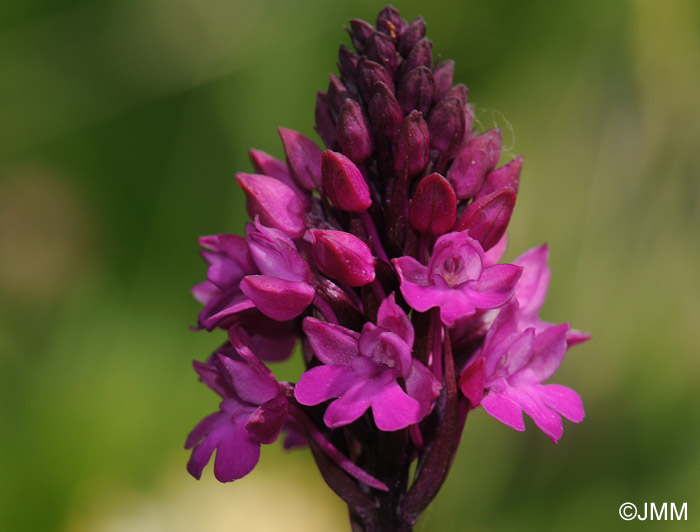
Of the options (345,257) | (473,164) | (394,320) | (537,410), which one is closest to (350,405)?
(394,320)

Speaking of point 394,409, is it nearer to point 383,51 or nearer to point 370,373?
Result: point 370,373

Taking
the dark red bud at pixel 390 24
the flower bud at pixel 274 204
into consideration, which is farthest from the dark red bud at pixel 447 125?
the flower bud at pixel 274 204

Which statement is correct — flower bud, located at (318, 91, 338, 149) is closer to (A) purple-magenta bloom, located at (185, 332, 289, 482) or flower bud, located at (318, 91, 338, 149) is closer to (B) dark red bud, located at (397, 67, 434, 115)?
(B) dark red bud, located at (397, 67, 434, 115)

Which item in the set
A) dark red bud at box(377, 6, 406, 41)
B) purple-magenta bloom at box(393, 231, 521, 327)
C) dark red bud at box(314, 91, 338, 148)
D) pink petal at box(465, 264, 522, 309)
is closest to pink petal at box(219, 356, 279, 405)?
purple-magenta bloom at box(393, 231, 521, 327)

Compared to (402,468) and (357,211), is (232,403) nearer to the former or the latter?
(402,468)

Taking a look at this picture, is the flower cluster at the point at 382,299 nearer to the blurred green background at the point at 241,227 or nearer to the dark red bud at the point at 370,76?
the dark red bud at the point at 370,76

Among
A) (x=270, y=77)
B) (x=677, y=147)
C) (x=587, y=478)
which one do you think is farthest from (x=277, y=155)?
(x=587, y=478)
